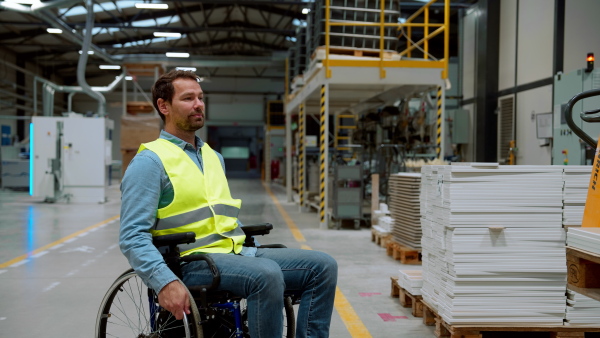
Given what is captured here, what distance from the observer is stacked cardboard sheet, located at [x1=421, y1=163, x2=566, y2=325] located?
382cm

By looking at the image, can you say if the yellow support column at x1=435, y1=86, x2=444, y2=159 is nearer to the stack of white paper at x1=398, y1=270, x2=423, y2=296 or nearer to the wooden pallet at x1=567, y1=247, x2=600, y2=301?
the stack of white paper at x1=398, y1=270, x2=423, y2=296

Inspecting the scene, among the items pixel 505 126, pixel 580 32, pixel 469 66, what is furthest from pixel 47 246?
pixel 469 66

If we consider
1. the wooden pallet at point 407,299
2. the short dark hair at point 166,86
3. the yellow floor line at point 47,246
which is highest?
the short dark hair at point 166,86

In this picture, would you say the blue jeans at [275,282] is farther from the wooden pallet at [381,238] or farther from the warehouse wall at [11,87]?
the warehouse wall at [11,87]

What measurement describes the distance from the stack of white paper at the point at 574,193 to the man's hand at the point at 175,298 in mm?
2653

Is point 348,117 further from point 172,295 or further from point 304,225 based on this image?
point 172,295

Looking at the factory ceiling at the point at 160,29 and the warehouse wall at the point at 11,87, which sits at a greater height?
the factory ceiling at the point at 160,29

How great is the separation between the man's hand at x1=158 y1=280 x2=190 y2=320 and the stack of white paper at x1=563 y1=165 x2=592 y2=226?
8.70 feet

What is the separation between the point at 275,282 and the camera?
8.36 ft

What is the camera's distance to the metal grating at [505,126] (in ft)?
52.2

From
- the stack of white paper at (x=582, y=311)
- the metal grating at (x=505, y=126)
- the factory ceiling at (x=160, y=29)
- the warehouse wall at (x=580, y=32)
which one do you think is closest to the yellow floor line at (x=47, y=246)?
the stack of white paper at (x=582, y=311)

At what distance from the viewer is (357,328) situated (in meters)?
4.38

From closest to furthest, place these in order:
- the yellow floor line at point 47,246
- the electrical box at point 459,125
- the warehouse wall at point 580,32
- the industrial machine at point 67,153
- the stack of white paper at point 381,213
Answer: the yellow floor line at point 47,246
the stack of white paper at point 381,213
the warehouse wall at point 580,32
the industrial machine at point 67,153
the electrical box at point 459,125

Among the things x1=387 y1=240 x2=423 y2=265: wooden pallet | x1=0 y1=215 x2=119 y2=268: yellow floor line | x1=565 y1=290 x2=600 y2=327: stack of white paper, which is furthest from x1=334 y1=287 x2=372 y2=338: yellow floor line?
x1=0 y1=215 x2=119 y2=268: yellow floor line
